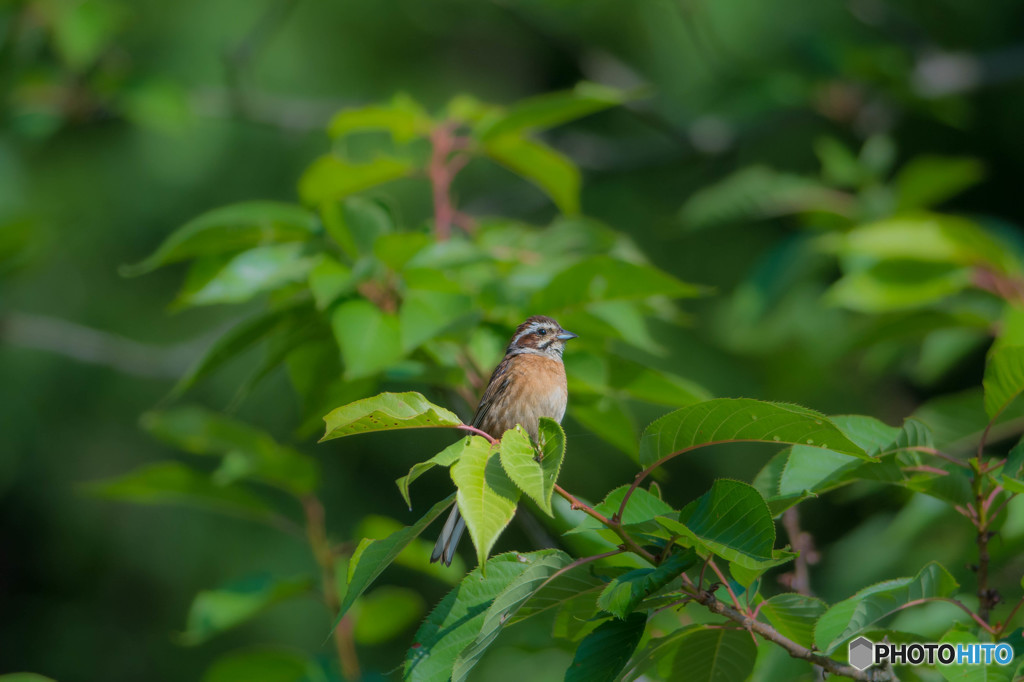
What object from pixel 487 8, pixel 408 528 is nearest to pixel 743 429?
pixel 408 528

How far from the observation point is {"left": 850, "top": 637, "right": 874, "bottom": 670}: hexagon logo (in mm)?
1952

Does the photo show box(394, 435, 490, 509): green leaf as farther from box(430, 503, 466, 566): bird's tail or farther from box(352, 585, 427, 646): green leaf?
box(352, 585, 427, 646): green leaf

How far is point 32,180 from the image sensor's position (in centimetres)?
711

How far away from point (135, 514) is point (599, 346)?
5.77 m

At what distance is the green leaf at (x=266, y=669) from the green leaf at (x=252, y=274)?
118cm

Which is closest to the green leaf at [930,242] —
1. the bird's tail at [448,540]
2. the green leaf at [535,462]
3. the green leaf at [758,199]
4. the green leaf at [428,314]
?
the green leaf at [758,199]

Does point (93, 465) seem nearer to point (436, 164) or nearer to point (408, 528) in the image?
point (436, 164)

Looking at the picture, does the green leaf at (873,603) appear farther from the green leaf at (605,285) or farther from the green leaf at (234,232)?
the green leaf at (234,232)

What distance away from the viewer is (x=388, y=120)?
10.3ft

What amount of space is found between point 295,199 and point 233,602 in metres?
4.22

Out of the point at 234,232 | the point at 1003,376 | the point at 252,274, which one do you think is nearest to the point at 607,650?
the point at 1003,376

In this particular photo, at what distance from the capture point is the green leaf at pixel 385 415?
5.27 feet

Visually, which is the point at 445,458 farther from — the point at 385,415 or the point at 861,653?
the point at 861,653

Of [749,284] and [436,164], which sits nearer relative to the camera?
[436,164]
